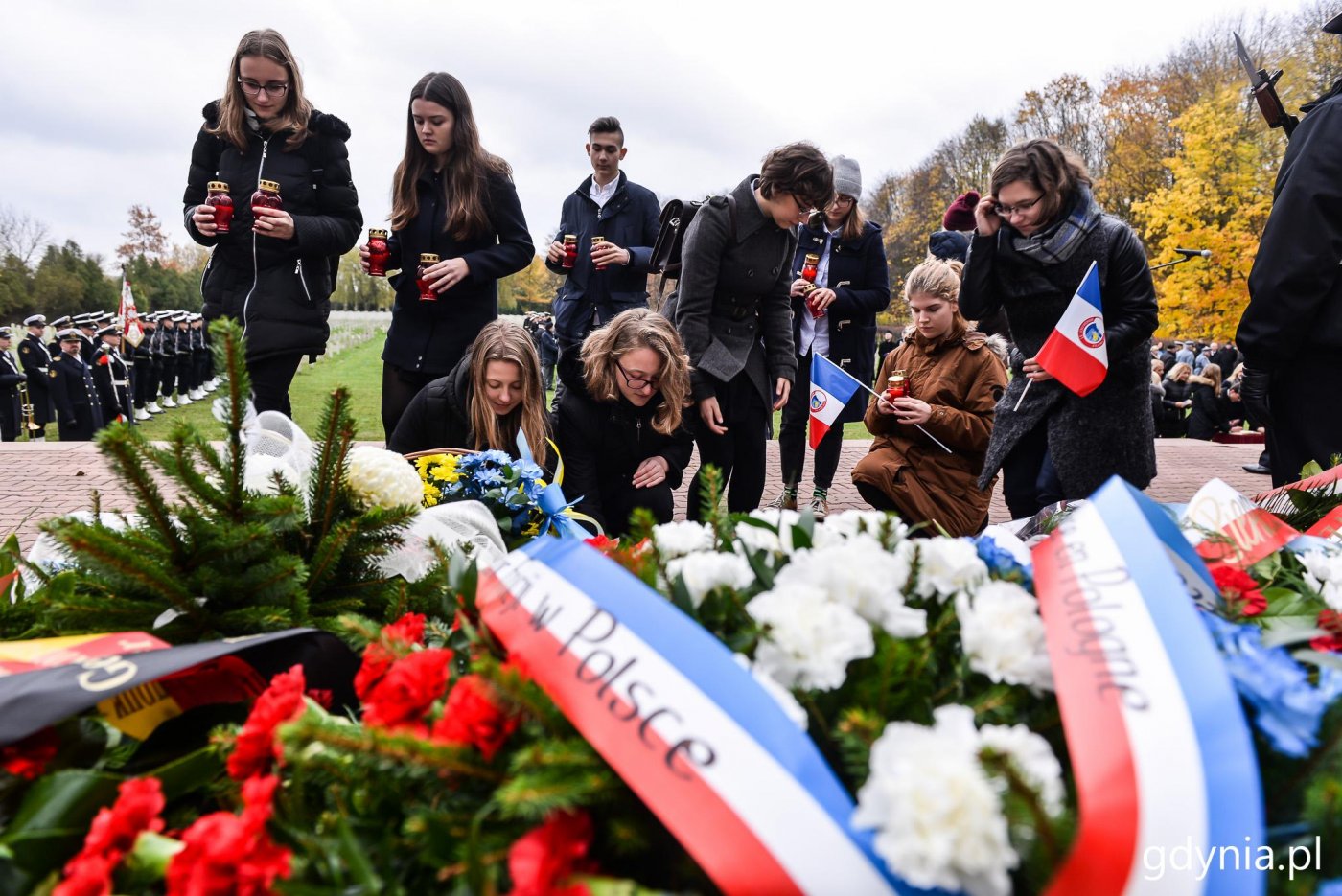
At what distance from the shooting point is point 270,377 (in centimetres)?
368

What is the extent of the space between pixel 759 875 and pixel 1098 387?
3.23 metres

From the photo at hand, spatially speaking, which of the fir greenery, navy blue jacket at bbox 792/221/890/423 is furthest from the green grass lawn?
navy blue jacket at bbox 792/221/890/423

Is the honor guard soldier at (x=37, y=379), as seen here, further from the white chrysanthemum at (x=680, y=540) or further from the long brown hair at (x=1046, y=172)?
the white chrysanthemum at (x=680, y=540)

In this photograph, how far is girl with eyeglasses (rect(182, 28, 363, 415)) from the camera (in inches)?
136

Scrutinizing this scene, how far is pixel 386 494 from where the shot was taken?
1.46 metres

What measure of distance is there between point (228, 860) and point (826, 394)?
4475 millimetres

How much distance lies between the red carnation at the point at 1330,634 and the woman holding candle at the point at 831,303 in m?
4.49

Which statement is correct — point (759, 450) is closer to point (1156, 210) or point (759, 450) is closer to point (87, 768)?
point (87, 768)

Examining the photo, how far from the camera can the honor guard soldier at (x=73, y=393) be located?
12766 millimetres

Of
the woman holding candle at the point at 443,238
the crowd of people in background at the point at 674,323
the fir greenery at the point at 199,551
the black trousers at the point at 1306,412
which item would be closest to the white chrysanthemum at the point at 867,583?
the fir greenery at the point at 199,551

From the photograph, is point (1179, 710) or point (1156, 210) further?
point (1156, 210)

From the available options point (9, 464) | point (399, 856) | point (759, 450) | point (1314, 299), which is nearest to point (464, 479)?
point (399, 856)

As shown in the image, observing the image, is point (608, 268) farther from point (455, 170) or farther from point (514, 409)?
point (514, 409)

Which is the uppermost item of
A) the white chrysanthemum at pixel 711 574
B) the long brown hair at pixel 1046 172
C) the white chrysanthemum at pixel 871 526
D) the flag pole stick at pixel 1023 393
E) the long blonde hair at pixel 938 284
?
the long brown hair at pixel 1046 172
